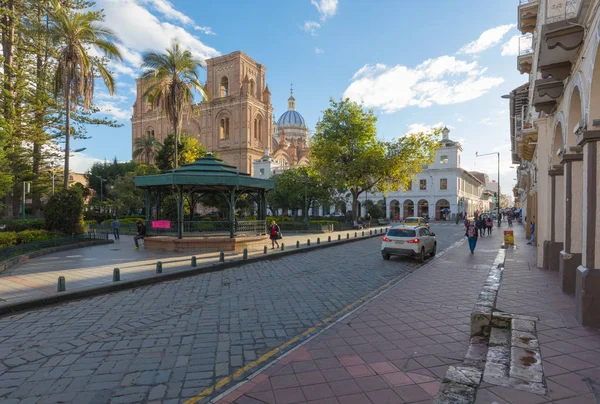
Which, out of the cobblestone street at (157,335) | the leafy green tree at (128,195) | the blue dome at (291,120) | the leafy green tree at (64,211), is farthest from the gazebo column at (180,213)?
the blue dome at (291,120)

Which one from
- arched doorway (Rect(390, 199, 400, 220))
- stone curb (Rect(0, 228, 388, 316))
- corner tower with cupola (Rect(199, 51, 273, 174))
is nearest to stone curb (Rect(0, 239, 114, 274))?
stone curb (Rect(0, 228, 388, 316))

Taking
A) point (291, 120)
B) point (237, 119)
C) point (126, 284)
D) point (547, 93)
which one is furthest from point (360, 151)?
point (291, 120)

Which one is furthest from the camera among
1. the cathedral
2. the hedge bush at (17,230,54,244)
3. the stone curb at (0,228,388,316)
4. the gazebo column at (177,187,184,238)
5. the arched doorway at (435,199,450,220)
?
the cathedral

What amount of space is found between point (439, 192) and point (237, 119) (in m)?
37.6

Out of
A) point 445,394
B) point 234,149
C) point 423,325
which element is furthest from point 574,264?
point 234,149

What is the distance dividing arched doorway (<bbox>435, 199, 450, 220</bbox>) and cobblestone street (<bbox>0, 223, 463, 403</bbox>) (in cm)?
4795

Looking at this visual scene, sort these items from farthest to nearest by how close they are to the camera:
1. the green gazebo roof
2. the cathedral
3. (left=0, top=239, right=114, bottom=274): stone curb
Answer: the cathedral
the green gazebo roof
(left=0, top=239, right=114, bottom=274): stone curb

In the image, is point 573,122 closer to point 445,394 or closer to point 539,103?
point 539,103

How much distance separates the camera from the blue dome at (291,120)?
8944 cm

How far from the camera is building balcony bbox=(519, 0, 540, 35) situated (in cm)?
1556

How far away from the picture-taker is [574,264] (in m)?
6.98

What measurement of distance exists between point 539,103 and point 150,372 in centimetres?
1106

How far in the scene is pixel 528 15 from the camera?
52.4 ft

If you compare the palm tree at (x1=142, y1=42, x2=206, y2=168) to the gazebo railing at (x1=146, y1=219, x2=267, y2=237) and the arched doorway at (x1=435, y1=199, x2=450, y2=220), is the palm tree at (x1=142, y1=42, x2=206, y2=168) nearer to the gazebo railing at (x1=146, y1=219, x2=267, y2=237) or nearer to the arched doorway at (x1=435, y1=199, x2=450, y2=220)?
the gazebo railing at (x1=146, y1=219, x2=267, y2=237)
